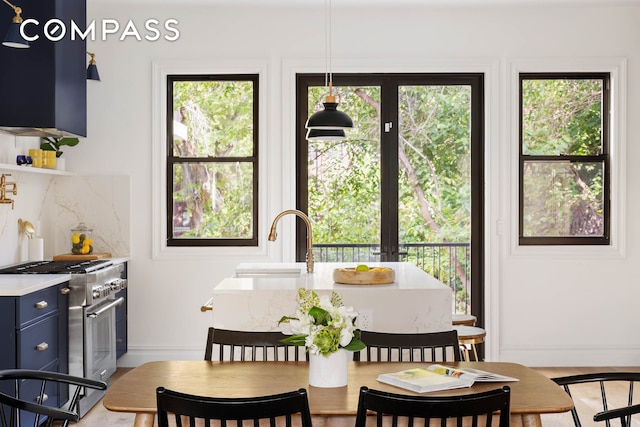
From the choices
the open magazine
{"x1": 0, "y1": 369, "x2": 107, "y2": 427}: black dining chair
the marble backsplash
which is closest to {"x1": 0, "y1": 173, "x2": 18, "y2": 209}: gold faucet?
the marble backsplash

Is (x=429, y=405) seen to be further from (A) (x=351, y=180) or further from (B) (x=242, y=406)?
(A) (x=351, y=180)

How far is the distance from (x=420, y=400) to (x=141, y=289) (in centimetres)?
432

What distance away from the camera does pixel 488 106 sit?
595 cm

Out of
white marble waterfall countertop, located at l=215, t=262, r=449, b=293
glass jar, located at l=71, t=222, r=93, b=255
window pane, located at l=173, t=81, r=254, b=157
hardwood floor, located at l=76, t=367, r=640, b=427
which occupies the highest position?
window pane, located at l=173, t=81, r=254, b=157

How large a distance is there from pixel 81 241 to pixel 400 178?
2443mm

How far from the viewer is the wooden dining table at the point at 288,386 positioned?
2285mm

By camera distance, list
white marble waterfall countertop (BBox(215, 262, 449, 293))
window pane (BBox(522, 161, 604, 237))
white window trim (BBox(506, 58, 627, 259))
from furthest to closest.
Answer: window pane (BBox(522, 161, 604, 237)), white window trim (BBox(506, 58, 627, 259)), white marble waterfall countertop (BBox(215, 262, 449, 293))

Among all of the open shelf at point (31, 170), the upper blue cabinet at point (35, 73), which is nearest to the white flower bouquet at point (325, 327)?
the upper blue cabinet at point (35, 73)

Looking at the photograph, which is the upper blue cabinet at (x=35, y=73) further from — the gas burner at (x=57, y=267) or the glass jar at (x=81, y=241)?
the glass jar at (x=81, y=241)

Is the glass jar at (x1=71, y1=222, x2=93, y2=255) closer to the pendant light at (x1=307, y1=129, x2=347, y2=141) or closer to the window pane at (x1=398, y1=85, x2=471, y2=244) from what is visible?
the pendant light at (x1=307, y1=129, x2=347, y2=141)

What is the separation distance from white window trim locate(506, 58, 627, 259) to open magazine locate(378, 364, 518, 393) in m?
3.53

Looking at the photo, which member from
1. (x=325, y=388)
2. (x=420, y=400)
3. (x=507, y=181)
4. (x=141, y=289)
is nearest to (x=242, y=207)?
(x=141, y=289)

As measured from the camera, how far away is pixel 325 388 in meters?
2.46

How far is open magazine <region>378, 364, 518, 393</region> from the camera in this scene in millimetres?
2408
